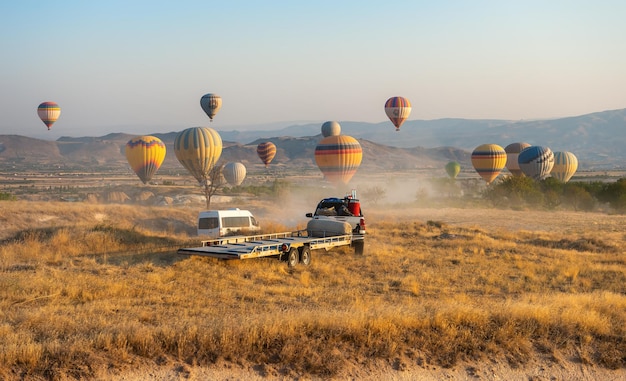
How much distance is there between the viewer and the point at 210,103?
9812 centimetres

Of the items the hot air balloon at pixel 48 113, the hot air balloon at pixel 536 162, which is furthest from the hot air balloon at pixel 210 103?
the hot air balloon at pixel 536 162

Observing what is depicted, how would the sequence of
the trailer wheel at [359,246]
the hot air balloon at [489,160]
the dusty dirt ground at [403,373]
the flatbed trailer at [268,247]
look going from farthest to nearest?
the hot air balloon at [489,160]
the trailer wheel at [359,246]
the flatbed trailer at [268,247]
the dusty dirt ground at [403,373]

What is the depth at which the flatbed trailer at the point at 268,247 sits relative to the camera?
19572 mm

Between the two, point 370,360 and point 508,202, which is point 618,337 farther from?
point 508,202

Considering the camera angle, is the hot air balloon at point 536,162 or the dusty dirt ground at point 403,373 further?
the hot air balloon at point 536,162

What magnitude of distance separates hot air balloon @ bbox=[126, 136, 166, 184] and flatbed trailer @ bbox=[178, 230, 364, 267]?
55479 mm

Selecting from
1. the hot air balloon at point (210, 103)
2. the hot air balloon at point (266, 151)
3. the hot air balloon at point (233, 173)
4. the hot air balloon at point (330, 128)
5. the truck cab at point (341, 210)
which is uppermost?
the hot air balloon at point (210, 103)

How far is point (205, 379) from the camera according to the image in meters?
9.70

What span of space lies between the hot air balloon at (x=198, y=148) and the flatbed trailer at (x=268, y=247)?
43879mm

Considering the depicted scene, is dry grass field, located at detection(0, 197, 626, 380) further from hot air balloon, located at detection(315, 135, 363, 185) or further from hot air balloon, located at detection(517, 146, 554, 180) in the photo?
hot air balloon, located at detection(517, 146, 554, 180)

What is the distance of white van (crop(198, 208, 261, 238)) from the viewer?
28953 millimetres

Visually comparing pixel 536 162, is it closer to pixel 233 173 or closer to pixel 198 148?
pixel 233 173

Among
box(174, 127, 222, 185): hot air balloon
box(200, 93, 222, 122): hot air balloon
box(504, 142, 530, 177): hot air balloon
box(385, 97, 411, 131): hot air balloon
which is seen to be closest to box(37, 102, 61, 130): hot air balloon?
box(200, 93, 222, 122): hot air balloon

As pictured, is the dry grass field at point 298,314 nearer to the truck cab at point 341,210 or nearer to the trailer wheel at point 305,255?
the trailer wheel at point 305,255
